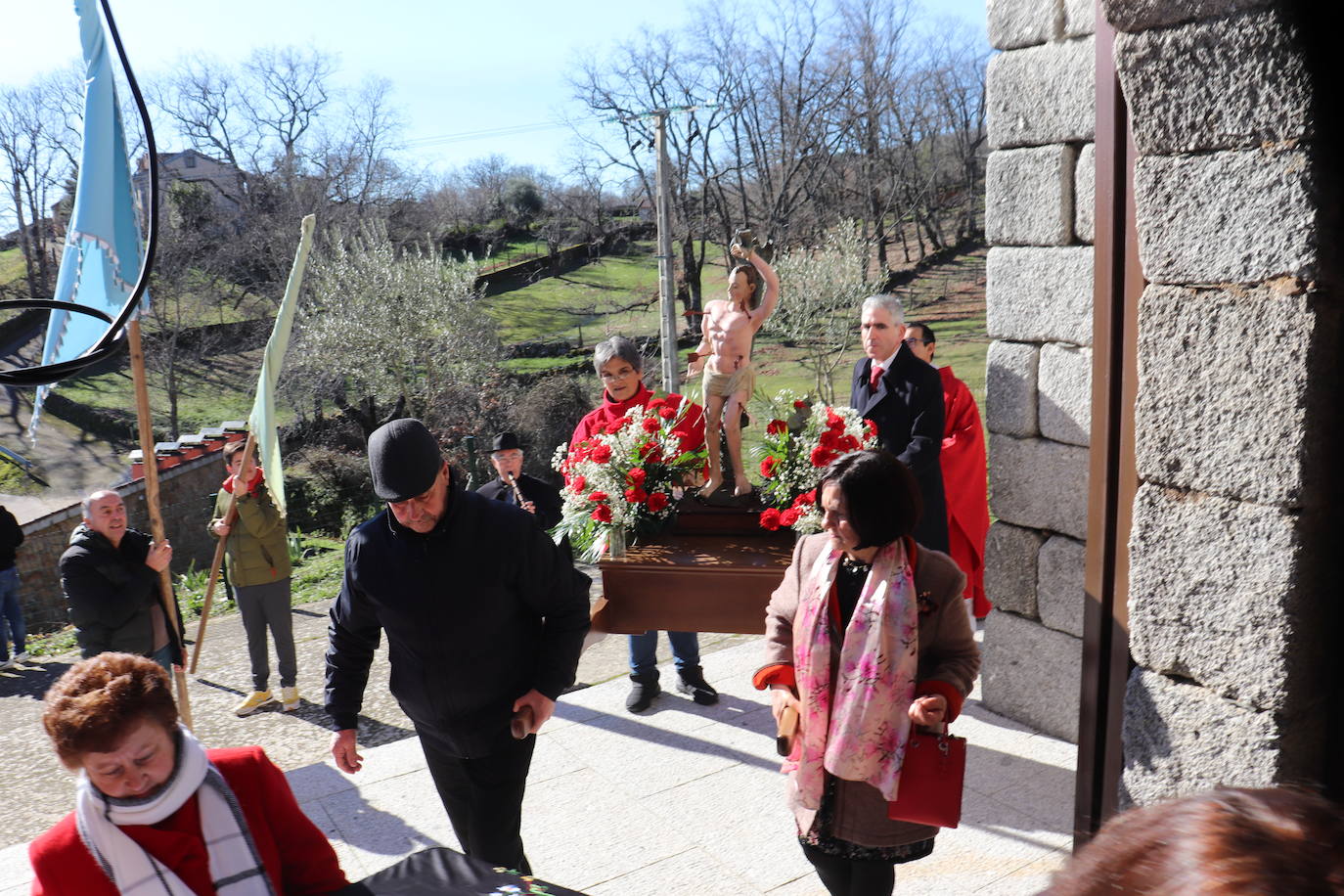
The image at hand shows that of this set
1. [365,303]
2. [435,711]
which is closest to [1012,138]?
[435,711]

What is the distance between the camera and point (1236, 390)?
7.79 ft

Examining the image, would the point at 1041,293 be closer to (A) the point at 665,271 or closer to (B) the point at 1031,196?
(B) the point at 1031,196

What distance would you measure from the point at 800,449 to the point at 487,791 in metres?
1.85

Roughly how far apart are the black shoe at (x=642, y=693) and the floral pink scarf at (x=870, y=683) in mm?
2413

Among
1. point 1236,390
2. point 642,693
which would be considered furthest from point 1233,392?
point 642,693

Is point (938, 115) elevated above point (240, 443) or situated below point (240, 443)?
above

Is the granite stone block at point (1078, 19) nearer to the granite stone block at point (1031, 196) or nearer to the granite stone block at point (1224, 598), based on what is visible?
the granite stone block at point (1031, 196)

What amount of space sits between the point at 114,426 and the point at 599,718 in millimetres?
20287

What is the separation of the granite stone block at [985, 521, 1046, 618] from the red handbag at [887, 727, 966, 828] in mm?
2031

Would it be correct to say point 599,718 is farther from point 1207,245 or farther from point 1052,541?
point 1207,245

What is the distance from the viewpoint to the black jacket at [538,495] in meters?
4.97

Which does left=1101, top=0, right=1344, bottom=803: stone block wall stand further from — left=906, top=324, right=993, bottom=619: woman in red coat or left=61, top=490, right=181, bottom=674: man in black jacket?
left=61, top=490, right=181, bottom=674: man in black jacket

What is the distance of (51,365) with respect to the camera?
Result: 4.26 ft

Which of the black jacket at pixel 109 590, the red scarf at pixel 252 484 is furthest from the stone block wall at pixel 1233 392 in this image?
the red scarf at pixel 252 484
